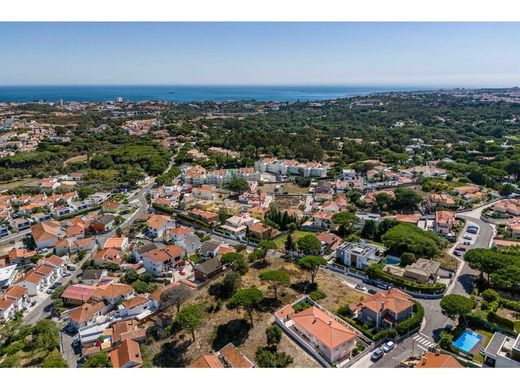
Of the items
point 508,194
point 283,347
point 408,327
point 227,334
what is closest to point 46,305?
point 227,334

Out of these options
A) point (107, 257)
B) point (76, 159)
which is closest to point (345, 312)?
point (107, 257)

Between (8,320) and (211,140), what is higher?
(211,140)

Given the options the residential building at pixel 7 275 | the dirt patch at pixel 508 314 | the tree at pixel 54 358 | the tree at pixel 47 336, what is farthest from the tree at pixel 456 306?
the residential building at pixel 7 275

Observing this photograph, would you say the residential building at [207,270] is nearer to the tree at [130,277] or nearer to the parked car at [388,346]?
the tree at [130,277]

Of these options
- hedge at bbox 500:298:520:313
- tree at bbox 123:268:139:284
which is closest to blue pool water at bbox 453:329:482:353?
hedge at bbox 500:298:520:313

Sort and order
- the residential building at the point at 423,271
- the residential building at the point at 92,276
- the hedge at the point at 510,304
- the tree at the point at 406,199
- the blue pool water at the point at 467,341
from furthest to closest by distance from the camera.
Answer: the tree at the point at 406,199 < the residential building at the point at 92,276 < the residential building at the point at 423,271 < the hedge at the point at 510,304 < the blue pool water at the point at 467,341

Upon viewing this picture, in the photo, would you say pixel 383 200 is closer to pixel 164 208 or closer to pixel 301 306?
pixel 301 306

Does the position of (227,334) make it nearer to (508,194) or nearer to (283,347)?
(283,347)
